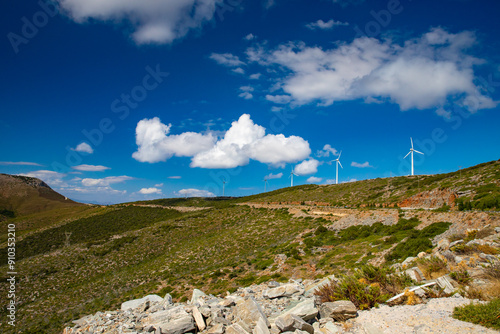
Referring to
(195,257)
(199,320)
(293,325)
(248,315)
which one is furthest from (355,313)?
(195,257)

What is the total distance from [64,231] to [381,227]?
3349 inches

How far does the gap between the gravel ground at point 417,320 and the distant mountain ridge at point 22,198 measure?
188 meters

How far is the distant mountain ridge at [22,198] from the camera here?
152250 mm

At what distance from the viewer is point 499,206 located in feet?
83.9

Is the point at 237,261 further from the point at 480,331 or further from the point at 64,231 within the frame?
the point at 64,231

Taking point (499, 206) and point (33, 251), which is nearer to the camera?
point (499, 206)

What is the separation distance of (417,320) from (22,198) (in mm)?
228894

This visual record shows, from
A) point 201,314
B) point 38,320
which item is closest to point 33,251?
point 38,320

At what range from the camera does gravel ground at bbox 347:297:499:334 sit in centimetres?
844

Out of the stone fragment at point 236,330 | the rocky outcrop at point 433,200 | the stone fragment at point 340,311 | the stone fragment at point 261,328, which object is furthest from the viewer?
the rocky outcrop at point 433,200

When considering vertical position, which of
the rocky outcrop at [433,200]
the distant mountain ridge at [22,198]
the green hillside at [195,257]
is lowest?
the green hillside at [195,257]

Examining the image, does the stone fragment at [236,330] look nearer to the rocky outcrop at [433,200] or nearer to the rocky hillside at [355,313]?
the rocky hillside at [355,313]

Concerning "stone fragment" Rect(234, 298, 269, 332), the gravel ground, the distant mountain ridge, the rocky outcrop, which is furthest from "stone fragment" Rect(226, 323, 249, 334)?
the distant mountain ridge

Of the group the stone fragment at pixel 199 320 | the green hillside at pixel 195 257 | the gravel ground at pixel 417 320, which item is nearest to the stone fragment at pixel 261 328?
the stone fragment at pixel 199 320
